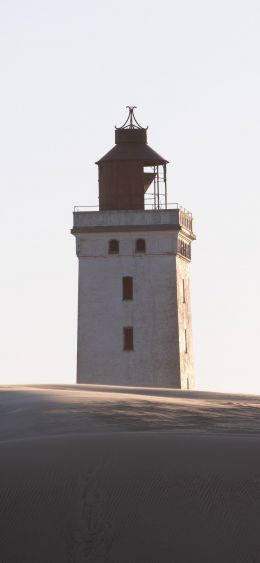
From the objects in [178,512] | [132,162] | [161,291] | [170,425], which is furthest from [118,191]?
[178,512]

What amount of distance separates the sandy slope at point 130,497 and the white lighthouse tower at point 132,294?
4266 cm

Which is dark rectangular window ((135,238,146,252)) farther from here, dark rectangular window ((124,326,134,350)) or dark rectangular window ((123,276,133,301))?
dark rectangular window ((124,326,134,350))

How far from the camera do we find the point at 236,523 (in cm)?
1473

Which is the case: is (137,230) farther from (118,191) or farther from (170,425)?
(170,425)

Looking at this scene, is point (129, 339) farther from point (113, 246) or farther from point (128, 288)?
point (113, 246)

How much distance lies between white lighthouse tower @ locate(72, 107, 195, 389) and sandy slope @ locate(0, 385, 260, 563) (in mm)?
42656

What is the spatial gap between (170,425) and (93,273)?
43.1 meters

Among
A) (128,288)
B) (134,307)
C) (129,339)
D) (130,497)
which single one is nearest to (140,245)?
(128,288)

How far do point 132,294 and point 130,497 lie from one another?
46216 millimetres

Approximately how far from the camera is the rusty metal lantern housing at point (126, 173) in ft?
210

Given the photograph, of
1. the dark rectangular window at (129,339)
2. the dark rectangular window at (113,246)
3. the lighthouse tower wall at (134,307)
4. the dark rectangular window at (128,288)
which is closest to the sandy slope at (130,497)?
the lighthouse tower wall at (134,307)

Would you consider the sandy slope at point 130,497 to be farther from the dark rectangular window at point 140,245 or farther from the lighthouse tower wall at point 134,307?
the dark rectangular window at point 140,245

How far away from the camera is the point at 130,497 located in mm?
15227

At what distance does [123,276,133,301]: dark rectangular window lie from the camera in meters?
61.5
